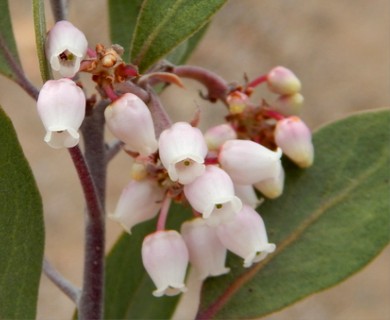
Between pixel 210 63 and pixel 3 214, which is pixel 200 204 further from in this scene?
pixel 210 63

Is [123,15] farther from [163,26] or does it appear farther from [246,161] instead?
[246,161]

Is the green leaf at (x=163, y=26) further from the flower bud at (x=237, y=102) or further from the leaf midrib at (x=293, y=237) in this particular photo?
the leaf midrib at (x=293, y=237)

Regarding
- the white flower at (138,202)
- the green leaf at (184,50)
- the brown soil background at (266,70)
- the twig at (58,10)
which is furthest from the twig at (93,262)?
the brown soil background at (266,70)

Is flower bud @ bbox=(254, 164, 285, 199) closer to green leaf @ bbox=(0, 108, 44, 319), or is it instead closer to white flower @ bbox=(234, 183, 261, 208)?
white flower @ bbox=(234, 183, 261, 208)

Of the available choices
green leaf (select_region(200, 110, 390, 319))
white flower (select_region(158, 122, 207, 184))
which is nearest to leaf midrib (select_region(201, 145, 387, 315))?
green leaf (select_region(200, 110, 390, 319))

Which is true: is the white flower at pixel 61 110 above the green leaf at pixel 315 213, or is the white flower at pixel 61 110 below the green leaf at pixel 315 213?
above

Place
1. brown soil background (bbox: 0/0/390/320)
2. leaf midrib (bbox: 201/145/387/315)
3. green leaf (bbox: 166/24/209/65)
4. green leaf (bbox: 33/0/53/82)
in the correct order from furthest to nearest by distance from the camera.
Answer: brown soil background (bbox: 0/0/390/320)
green leaf (bbox: 166/24/209/65)
leaf midrib (bbox: 201/145/387/315)
green leaf (bbox: 33/0/53/82)
